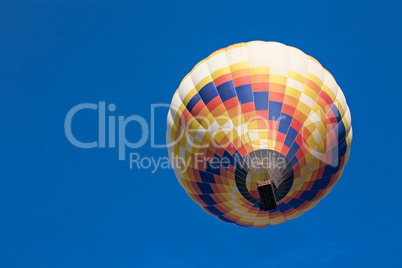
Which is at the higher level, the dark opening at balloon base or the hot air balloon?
Result: the hot air balloon

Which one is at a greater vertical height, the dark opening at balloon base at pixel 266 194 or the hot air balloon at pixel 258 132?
the hot air balloon at pixel 258 132

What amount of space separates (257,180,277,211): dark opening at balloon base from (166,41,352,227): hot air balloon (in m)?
0.03

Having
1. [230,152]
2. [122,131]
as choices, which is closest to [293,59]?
[230,152]

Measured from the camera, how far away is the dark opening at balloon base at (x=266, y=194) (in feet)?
63.8

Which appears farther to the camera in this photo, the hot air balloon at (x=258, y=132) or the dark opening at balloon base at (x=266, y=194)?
the hot air balloon at (x=258, y=132)

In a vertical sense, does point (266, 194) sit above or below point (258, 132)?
below

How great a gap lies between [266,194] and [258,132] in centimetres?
185

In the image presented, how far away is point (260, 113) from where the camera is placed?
20.4m

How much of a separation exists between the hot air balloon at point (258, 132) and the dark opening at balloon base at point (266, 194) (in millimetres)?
28

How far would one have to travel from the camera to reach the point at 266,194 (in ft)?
64.1

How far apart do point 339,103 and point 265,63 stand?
270 centimetres

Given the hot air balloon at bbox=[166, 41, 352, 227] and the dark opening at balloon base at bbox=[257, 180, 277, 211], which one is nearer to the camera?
the dark opening at balloon base at bbox=[257, 180, 277, 211]

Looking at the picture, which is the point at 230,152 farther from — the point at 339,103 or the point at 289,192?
the point at 339,103

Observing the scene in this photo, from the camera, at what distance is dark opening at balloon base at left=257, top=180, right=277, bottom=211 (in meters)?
19.5
